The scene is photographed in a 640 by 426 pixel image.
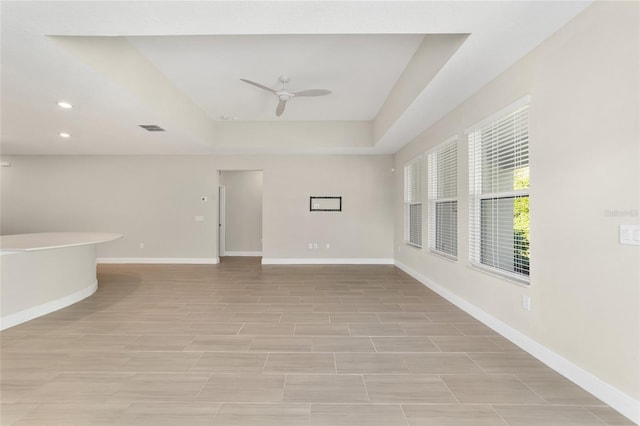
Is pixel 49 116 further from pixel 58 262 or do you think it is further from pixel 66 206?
pixel 66 206

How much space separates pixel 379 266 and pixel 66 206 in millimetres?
7476

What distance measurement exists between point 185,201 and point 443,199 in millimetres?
5711

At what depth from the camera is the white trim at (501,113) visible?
2.64m

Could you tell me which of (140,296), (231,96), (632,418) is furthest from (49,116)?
(632,418)

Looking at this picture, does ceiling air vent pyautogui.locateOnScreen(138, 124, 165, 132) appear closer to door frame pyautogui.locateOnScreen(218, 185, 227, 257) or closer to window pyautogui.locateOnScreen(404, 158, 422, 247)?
door frame pyautogui.locateOnScreen(218, 185, 227, 257)

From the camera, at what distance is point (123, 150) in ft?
21.8

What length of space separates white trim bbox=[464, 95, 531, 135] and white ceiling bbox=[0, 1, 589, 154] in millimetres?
380

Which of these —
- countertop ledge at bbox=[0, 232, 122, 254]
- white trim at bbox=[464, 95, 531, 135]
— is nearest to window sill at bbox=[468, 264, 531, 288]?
white trim at bbox=[464, 95, 531, 135]

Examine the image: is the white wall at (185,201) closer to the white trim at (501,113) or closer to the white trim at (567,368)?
the white trim at (501,113)

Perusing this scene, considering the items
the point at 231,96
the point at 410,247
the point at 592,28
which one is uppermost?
the point at 231,96

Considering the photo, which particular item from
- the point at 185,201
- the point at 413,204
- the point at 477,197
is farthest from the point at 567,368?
the point at 185,201

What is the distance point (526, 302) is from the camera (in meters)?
2.62

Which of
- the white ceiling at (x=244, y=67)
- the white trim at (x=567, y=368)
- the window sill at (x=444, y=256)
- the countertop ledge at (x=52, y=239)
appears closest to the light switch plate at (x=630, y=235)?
the white trim at (x=567, y=368)

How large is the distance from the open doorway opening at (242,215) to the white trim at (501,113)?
20.0ft
